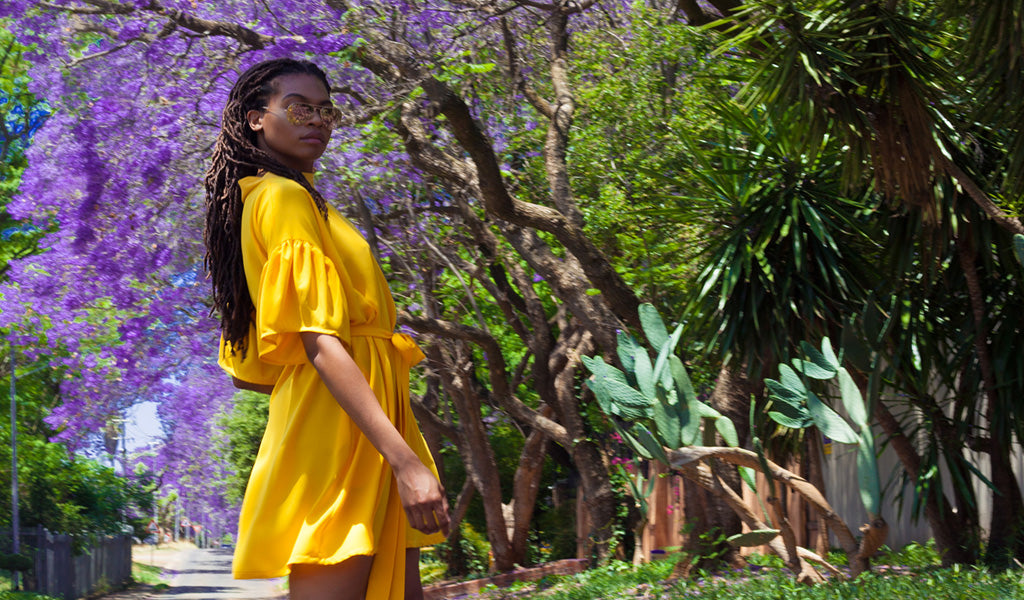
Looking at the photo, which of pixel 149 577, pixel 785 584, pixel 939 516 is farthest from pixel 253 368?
pixel 149 577

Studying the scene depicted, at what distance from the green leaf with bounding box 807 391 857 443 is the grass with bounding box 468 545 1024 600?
4.69 feet

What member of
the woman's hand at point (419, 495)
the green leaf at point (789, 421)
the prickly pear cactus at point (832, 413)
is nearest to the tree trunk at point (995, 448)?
the prickly pear cactus at point (832, 413)

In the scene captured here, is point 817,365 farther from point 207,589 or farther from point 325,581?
point 207,589

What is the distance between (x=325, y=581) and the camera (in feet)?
6.40

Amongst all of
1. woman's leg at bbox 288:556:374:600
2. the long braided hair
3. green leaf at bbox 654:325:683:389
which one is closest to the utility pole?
green leaf at bbox 654:325:683:389

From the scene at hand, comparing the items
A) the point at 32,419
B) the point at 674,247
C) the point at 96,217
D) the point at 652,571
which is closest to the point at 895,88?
the point at 674,247

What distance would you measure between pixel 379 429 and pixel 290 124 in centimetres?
70

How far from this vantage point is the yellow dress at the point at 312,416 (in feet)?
6.52

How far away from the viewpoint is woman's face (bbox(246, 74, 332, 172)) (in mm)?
2268

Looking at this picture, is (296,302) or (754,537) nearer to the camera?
(296,302)

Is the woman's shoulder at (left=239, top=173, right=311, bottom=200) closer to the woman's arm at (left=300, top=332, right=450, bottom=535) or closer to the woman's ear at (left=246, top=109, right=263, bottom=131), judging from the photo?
the woman's ear at (left=246, top=109, right=263, bottom=131)

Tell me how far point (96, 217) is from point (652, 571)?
609 centimetres

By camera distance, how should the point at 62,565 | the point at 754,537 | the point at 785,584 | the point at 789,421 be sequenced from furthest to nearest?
1. the point at 62,565
2. the point at 785,584
3. the point at 754,537
4. the point at 789,421

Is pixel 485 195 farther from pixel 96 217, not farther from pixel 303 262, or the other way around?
pixel 303 262
